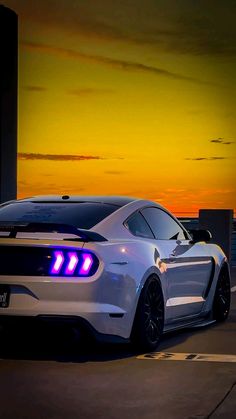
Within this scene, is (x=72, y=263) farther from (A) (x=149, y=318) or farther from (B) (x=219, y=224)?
(B) (x=219, y=224)

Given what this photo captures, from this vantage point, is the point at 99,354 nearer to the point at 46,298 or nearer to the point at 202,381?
the point at 46,298

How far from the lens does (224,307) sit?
11.1 m

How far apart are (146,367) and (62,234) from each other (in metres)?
1.33

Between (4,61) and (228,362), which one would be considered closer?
(228,362)

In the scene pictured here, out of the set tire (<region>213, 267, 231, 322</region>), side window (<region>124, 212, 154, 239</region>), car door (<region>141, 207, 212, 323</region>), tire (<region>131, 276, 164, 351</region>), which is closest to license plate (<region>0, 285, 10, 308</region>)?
tire (<region>131, 276, 164, 351</region>)

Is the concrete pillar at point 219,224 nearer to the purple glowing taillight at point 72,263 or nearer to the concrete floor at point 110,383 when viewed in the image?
the concrete floor at point 110,383

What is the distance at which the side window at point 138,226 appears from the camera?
29.2 ft

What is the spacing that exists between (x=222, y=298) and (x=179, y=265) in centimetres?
168

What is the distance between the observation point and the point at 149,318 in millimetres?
8594

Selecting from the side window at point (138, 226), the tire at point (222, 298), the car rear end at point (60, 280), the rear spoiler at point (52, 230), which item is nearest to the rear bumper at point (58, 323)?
the car rear end at point (60, 280)

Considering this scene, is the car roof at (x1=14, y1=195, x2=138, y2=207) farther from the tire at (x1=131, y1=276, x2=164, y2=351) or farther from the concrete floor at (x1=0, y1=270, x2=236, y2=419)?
the concrete floor at (x1=0, y1=270, x2=236, y2=419)

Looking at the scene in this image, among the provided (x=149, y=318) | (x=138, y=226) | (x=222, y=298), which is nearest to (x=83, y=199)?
(x=138, y=226)

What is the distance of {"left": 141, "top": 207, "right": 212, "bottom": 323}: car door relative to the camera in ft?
30.6

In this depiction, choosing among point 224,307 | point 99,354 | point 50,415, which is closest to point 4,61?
point 224,307
